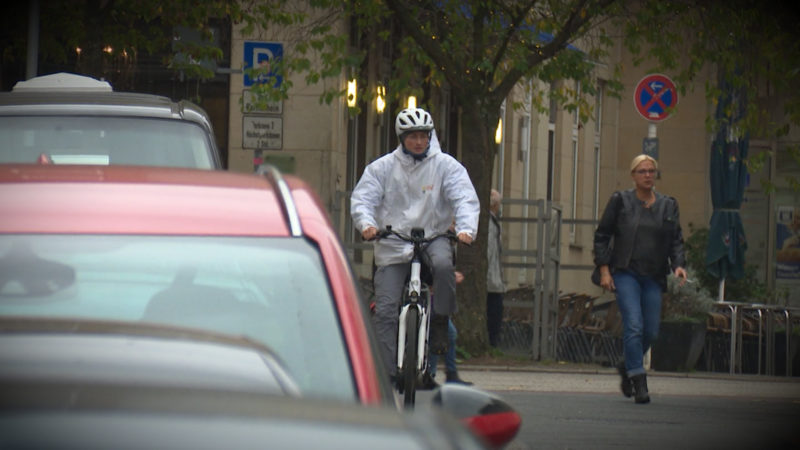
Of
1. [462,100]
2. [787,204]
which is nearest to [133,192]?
[462,100]

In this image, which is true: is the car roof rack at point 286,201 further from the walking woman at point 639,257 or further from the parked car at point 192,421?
the walking woman at point 639,257

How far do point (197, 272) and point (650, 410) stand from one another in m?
8.36

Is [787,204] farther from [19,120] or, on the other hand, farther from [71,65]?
[19,120]

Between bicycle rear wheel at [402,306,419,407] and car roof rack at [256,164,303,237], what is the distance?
4822mm

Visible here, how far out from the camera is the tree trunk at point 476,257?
16922 mm

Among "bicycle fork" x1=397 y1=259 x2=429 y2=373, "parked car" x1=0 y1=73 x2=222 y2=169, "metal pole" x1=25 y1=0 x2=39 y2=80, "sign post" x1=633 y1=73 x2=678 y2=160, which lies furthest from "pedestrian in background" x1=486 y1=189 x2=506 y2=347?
"parked car" x1=0 y1=73 x2=222 y2=169

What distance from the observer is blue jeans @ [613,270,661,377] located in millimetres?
11695

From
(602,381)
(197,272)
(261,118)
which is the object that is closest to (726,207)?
(261,118)

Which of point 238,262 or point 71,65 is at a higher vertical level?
point 71,65

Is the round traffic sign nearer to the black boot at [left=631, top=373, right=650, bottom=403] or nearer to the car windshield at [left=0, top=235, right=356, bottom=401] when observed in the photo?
the black boot at [left=631, top=373, right=650, bottom=403]

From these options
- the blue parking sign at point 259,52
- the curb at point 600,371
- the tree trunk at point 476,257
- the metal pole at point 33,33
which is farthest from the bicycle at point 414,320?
the metal pole at point 33,33

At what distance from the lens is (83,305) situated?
3352mm

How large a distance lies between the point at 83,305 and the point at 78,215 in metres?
0.21

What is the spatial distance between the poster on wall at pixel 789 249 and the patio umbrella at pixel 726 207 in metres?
15.9
